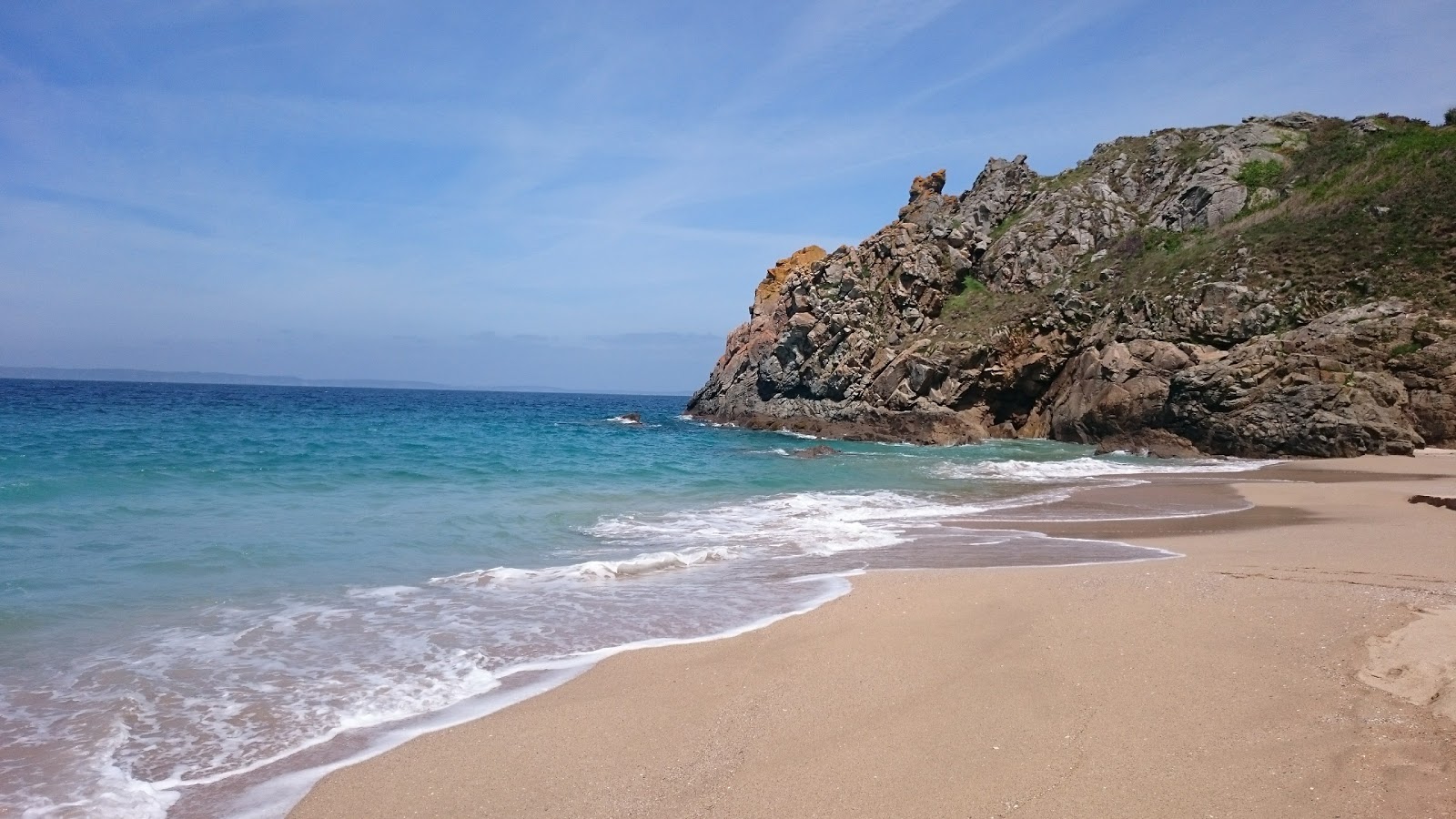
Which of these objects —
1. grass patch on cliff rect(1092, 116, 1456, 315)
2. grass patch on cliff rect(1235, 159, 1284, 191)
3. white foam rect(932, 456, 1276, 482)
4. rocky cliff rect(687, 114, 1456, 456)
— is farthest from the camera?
grass patch on cliff rect(1235, 159, 1284, 191)

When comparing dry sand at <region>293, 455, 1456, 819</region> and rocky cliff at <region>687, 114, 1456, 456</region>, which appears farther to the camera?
rocky cliff at <region>687, 114, 1456, 456</region>

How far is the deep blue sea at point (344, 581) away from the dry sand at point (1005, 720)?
0.91m

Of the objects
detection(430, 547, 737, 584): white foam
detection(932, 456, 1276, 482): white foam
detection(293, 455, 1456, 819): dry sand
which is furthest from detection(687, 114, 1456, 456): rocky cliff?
detection(430, 547, 737, 584): white foam

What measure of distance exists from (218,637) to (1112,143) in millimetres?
58941

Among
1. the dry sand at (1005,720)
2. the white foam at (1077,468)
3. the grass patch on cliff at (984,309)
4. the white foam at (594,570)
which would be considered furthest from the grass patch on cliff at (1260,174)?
the white foam at (594,570)

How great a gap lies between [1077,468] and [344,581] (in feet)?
73.0

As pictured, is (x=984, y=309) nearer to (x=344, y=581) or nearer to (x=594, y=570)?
(x=594, y=570)

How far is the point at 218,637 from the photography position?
24.7 feet

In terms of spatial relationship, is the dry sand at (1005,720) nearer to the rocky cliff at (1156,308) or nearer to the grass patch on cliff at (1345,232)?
the rocky cliff at (1156,308)

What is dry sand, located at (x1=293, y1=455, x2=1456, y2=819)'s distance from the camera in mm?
3936

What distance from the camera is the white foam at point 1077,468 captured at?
23453 mm

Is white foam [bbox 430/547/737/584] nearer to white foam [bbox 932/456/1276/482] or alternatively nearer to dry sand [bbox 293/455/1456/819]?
dry sand [bbox 293/455/1456/819]

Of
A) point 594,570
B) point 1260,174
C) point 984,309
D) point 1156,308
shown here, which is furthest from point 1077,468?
point 1260,174

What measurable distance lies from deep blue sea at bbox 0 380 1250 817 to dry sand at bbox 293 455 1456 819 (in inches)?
35.9
